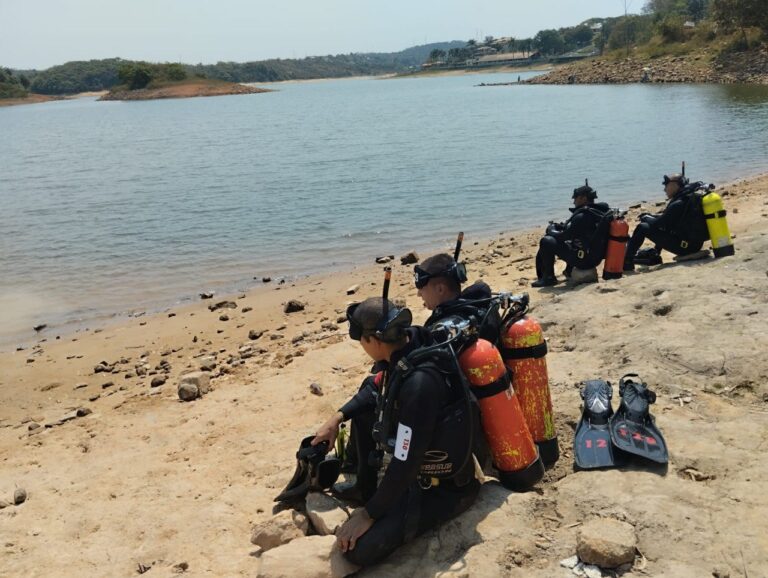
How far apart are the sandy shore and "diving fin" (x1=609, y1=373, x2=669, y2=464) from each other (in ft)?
0.52

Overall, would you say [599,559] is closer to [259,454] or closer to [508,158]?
[259,454]

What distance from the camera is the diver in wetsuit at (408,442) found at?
392 centimetres

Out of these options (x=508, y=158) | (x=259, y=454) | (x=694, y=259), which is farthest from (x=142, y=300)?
(x=508, y=158)

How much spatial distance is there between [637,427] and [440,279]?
5.83 feet

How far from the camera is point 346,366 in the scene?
830cm

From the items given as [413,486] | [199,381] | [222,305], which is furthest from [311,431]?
[222,305]

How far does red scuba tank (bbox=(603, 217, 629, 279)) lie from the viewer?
9.89m

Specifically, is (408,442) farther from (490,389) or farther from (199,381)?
(199,381)

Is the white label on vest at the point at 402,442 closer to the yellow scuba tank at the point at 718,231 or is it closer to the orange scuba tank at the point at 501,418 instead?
the orange scuba tank at the point at 501,418

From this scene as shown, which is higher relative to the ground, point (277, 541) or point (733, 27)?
point (733, 27)

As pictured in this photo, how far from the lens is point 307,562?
4.14m

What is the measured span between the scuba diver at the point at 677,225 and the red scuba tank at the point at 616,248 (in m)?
0.60

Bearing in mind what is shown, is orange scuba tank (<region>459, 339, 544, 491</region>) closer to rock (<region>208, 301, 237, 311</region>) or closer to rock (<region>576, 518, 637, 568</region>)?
rock (<region>576, 518, 637, 568</region>)

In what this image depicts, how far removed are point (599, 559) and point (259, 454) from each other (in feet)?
11.3
